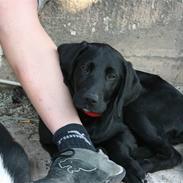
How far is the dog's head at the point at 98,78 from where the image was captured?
275cm

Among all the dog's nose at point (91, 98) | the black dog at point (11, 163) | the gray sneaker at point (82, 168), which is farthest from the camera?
the dog's nose at point (91, 98)

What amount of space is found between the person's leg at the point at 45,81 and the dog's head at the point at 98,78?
10 centimetres

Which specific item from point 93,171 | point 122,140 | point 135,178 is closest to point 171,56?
point 122,140

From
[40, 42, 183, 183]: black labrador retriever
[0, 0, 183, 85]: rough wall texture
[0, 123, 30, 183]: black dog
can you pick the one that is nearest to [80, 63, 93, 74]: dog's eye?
[40, 42, 183, 183]: black labrador retriever

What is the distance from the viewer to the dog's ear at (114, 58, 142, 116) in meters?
2.90

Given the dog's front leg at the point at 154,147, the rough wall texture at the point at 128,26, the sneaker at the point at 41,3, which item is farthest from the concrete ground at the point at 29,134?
the sneaker at the point at 41,3

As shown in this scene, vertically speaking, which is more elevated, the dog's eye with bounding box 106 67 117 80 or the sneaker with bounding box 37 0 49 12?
the sneaker with bounding box 37 0 49 12

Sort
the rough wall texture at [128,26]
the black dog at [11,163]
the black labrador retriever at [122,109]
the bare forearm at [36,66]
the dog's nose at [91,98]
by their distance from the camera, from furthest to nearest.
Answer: the rough wall texture at [128,26] < the black labrador retriever at [122,109] < the dog's nose at [91,98] < the bare forearm at [36,66] < the black dog at [11,163]

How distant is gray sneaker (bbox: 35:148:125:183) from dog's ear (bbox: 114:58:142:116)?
0.48 meters

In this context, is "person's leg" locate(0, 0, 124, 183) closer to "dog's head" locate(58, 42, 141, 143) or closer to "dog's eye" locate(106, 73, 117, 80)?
"dog's head" locate(58, 42, 141, 143)

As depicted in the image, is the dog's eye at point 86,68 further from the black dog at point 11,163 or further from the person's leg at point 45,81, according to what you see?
the black dog at point 11,163

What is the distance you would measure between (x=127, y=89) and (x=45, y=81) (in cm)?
51

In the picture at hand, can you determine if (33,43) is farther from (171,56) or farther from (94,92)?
(171,56)

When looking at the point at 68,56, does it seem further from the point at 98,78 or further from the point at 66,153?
the point at 66,153
